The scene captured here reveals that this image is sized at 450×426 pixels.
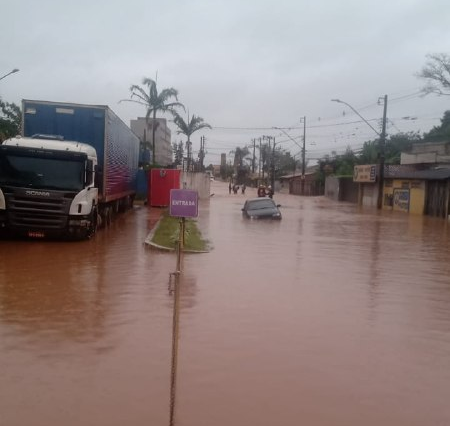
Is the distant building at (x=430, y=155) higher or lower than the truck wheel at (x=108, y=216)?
higher

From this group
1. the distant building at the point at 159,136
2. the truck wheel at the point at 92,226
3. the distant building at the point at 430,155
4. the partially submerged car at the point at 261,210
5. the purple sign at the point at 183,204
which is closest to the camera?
the purple sign at the point at 183,204

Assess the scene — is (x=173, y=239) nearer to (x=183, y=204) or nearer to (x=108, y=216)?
(x=108, y=216)

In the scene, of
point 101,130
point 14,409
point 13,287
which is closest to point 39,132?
point 101,130

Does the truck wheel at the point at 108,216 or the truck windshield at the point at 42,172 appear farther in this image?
the truck wheel at the point at 108,216

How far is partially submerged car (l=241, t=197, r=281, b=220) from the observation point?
30.4 metres

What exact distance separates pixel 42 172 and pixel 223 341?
1009cm

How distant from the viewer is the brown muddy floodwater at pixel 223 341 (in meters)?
5.49

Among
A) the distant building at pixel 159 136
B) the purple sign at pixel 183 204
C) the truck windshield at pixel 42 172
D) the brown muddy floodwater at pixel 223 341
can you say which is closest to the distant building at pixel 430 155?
the brown muddy floodwater at pixel 223 341

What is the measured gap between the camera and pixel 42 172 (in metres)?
16.0

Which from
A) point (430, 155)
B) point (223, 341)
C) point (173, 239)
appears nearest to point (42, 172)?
point (173, 239)

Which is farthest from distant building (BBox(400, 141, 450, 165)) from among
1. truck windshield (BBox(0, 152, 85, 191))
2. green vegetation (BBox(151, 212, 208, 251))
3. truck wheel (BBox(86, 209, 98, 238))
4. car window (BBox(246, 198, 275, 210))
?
truck windshield (BBox(0, 152, 85, 191))

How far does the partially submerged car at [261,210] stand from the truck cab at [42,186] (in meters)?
14.9

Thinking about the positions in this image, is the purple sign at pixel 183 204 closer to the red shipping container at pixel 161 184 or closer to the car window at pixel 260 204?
the car window at pixel 260 204

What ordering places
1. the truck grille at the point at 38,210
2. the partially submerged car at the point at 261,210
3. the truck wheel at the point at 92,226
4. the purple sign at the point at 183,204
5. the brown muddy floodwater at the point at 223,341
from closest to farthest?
the brown muddy floodwater at the point at 223,341 → the purple sign at the point at 183,204 → the truck grille at the point at 38,210 → the truck wheel at the point at 92,226 → the partially submerged car at the point at 261,210
